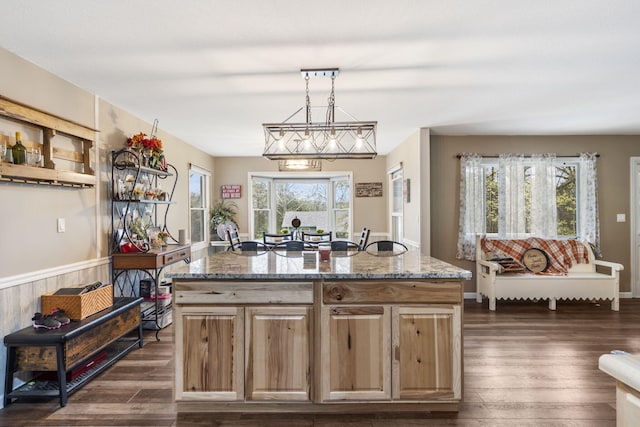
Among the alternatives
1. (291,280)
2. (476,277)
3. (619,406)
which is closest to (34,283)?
(291,280)

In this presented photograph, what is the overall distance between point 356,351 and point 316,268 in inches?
22.3

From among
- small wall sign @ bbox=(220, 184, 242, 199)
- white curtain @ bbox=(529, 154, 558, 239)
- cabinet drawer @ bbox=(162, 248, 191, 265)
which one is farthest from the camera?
small wall sign @ bbox=(220, 184, 242, 199)

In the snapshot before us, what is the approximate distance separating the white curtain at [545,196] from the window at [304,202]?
10.3 ft

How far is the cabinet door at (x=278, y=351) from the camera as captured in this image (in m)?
2.29

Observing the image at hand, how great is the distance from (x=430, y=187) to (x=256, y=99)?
9.40ft

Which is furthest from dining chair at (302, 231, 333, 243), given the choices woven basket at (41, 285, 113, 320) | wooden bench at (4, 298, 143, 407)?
woven basket at (41, 285, 113, 320)

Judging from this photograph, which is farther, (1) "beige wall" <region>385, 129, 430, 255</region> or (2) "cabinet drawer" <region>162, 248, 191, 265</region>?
(1) "beige wall" <region>385, 129, 430, 255</region>

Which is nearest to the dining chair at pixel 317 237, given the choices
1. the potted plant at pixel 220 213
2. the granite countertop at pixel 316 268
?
the potted plant at pixel 220 213

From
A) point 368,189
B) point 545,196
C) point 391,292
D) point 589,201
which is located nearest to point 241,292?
point 391,292

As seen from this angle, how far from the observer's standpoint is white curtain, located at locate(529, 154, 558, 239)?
5230mm

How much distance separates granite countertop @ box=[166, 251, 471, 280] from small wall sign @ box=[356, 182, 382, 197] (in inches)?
164

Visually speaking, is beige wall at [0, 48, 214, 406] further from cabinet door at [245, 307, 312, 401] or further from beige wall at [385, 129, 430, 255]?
beige wall at [385, 129, 430, 255]

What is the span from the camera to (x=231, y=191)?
7.05 metres

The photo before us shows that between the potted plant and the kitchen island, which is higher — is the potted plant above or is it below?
above
